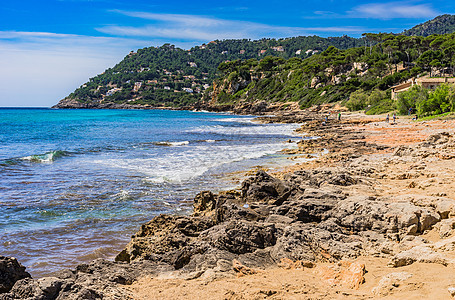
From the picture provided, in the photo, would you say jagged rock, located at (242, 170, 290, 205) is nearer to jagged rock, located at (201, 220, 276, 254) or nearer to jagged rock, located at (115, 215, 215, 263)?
jagged rock, located at (115, 215, 215, 263)

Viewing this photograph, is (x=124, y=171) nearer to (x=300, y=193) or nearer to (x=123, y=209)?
(x=123, y=209)

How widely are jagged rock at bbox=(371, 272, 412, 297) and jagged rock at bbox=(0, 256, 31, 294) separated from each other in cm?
489

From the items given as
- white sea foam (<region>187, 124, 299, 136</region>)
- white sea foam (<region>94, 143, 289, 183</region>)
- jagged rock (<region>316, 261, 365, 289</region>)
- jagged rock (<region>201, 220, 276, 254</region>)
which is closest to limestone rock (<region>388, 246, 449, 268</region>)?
jagged rock (<region>316, 261, 365, 289</region>)

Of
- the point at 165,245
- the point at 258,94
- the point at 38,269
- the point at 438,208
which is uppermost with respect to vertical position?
the point at 258,94

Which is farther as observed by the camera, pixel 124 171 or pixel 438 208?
pixel 124 171

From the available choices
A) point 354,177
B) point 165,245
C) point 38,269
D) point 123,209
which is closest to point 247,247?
point 165,245

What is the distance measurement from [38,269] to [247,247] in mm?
4297

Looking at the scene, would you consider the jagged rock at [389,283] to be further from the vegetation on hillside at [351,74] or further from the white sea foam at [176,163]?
the vegetation on hillside at [351,74]

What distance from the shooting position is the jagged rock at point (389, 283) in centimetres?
424

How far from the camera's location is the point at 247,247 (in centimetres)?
573

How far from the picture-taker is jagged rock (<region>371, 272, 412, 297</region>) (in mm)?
4242

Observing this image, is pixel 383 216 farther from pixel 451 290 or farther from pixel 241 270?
pixel 241 270

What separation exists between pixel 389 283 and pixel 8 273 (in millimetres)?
5160

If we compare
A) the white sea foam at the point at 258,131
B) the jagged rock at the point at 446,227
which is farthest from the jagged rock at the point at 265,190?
the white sea foam at the point at 258,131
